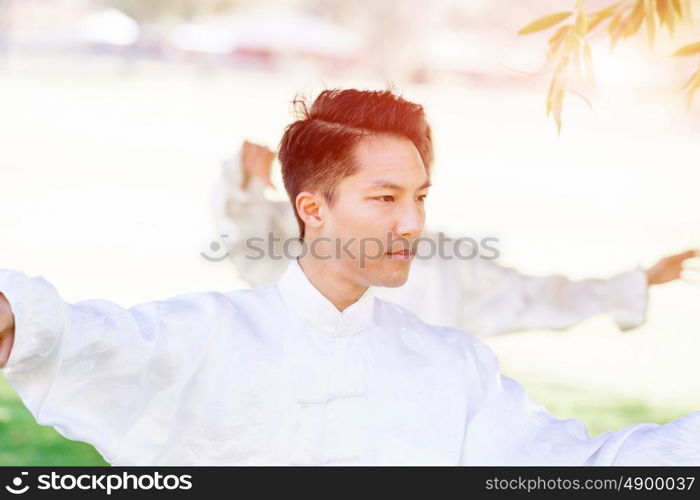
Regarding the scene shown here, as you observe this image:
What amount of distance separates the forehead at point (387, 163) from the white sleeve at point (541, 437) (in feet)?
1.27

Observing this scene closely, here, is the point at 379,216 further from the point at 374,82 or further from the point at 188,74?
the point at 188,74

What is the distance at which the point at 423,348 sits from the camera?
1.79 metres

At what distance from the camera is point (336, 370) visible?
171cm

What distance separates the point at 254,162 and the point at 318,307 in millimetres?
746

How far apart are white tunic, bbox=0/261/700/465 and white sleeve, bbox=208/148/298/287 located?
0.61 metres

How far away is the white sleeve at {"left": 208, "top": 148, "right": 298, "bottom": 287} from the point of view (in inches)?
91.5

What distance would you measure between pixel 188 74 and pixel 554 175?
1324 mm

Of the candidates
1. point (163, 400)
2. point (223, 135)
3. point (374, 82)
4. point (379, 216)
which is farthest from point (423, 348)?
point (223, 135)

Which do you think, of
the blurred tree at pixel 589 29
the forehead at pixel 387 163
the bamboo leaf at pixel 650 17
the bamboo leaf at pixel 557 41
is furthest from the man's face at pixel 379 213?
the bamboo leaf at pixel 650 17

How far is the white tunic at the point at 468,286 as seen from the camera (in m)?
2.24

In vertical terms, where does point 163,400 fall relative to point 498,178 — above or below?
below

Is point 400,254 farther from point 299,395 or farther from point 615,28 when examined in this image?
point 615,28

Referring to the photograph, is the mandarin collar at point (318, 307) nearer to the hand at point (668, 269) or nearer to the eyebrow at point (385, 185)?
the eyebrow at point (385, 185)

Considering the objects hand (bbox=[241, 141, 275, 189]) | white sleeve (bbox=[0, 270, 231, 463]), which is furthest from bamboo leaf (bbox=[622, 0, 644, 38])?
Answer: white sleeve (bbox=[0, 270, 231, 463])
